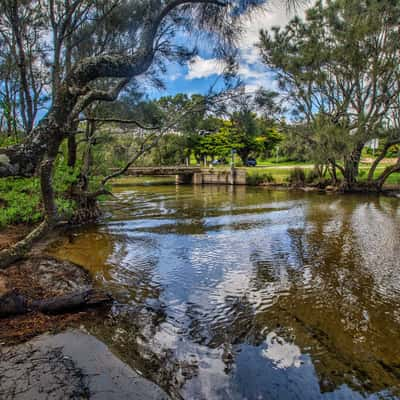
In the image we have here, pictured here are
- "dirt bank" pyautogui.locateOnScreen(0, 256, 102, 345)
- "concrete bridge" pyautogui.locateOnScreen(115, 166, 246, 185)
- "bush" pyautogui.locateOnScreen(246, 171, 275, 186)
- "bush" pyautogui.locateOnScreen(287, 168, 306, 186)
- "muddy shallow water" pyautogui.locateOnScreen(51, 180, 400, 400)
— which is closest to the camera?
"muddy shallow water" pyautogui.locateOnScreen(51, 180, 400, 400)

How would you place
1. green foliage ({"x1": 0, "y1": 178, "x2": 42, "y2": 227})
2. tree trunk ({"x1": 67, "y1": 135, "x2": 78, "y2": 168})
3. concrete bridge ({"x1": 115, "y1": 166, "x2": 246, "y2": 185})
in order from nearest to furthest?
green foliage ({"x1": 0, "y1": 178, "x2": 42, "y2": 227})
tree trunk ({"x1": 67, "y1": 135, "x2": 78, "y2": 168})
concrete bridge ({"x1": 115, "y1": 166, "x2": 246, "y2": 185})

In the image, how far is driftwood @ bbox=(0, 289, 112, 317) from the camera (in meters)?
4.07

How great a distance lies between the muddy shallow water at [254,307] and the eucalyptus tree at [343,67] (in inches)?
446

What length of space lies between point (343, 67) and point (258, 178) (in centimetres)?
1160

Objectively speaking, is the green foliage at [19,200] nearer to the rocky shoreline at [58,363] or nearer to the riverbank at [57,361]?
the riverbank at [57,361]

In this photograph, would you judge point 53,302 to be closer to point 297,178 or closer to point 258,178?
point 297,178

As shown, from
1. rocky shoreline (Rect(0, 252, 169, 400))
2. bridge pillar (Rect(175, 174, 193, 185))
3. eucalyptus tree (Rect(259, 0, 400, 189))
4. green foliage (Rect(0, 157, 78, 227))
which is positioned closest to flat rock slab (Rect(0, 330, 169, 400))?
rocky shoreline (Rect(0, 252, 169, 400))

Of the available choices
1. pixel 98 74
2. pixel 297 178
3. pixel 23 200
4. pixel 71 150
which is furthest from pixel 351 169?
pixel 98 74

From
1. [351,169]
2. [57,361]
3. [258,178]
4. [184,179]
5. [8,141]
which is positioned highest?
[8,141]

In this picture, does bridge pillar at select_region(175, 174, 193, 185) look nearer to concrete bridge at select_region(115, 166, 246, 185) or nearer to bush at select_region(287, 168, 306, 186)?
concrete bridge at select_region(115, 166, 246, 185)

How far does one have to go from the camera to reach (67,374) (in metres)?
2.84

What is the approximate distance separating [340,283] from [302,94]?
18.7 meters

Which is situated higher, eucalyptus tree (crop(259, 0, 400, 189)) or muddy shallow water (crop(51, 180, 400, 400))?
eucalyptus tree (crop(259, 0, 400, 189))

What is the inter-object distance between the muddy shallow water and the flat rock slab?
1.25ft
